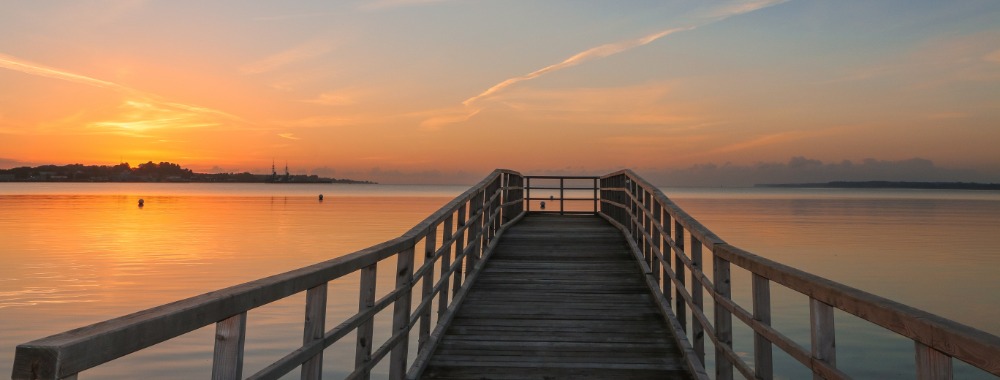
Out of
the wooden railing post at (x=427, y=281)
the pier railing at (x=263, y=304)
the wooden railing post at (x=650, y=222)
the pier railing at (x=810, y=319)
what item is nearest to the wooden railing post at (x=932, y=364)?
the pier railing at (x=810, y=319)

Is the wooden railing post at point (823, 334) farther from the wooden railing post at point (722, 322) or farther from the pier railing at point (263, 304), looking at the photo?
the pier railing at point (263, 304)

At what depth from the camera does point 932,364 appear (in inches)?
74.0

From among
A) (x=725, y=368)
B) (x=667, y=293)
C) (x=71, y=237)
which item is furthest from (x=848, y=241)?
(x=71, y=237)

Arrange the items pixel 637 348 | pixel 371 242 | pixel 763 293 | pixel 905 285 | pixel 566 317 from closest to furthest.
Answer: pixel 763 293 → pixel 637 348 → pixel 566 317 → pixel 905 285 → pixel 371 242

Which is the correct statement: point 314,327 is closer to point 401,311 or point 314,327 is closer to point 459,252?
point 401,311

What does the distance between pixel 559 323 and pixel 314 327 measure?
3883 mm

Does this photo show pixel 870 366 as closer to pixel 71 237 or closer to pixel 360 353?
pixel 360 353

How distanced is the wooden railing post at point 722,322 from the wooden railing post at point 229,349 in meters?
3.00

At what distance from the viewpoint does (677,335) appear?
5762 mm

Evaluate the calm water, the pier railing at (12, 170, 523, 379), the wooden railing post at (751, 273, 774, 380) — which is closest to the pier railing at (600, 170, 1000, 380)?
the wooden railing post at (751, 273, 774, 380)

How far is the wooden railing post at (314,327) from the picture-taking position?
9.58ft

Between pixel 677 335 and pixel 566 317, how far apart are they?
1.27 metres

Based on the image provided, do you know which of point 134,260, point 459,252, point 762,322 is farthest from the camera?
point 134,260

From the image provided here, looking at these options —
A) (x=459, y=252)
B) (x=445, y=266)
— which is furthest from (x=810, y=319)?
(x=459, y=252)
